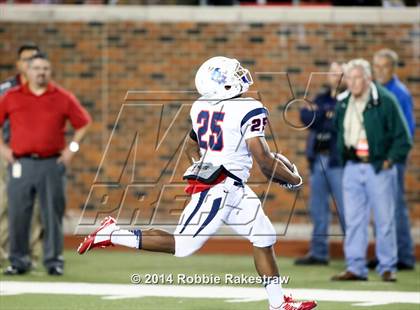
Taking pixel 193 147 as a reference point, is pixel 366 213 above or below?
below

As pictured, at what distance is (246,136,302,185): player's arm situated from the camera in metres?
8.80

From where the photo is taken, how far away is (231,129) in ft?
29.5

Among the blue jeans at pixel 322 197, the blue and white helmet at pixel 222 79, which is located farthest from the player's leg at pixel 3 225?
the blue and white helmet at pixel 222 79

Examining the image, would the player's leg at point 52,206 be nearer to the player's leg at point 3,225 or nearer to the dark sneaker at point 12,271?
the dark sneaker at point 12,271

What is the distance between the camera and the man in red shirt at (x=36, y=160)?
12562mm

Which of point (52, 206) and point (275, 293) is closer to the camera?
point (275, 293)

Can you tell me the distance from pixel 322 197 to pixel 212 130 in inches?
206

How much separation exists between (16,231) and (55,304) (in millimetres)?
2574

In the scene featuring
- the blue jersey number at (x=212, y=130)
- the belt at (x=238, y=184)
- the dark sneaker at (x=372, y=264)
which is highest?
the blue jersey number at (x=212, y=130)

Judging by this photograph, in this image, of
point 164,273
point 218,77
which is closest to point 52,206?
point 164,273

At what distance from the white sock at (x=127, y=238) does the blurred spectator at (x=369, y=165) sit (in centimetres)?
367

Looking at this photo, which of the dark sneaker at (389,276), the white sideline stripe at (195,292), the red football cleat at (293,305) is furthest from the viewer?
the dark sneaker at (389,276)

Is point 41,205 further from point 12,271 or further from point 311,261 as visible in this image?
point 311,261

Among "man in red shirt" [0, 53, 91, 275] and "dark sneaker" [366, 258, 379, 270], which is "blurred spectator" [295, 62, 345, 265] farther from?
"man in red shirt" [0, 53, 91, 275]
